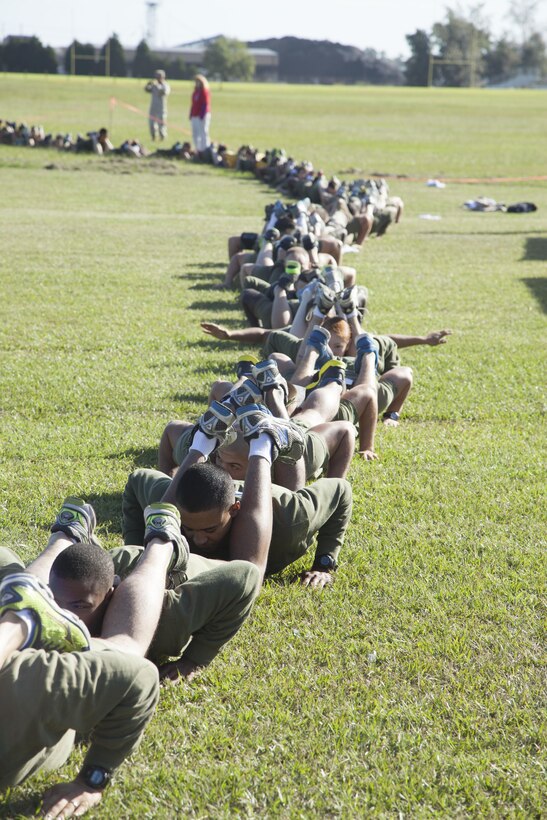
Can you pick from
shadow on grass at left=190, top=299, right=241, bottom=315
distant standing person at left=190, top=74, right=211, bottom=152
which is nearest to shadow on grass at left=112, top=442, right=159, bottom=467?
shadow on grass at left=190, top=299, right=241, bottom=315

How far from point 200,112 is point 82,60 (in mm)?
75218

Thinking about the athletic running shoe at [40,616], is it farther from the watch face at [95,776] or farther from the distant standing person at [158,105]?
the distant standing person at [158,105]

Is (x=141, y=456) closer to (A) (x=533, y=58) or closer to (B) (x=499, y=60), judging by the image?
(B) (x=499, y=60)

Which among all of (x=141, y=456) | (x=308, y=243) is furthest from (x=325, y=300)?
(x=308, y=243)

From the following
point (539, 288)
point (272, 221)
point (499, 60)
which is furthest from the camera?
point (499, 60)

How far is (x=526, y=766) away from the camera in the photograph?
3436 mm

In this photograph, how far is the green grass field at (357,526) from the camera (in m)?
3.38

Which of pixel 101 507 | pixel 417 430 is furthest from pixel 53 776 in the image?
pixel 417 430

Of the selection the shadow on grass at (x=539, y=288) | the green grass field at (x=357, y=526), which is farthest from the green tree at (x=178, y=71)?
the shadow on grass at (x=539, y=288)

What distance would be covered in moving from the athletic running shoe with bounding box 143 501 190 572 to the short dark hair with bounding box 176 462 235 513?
245 mm

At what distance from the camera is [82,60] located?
323 ft

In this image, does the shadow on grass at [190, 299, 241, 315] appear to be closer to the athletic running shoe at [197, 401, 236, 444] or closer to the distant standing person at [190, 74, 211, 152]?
the athletic running shoe at [197, 401, 236, 444]

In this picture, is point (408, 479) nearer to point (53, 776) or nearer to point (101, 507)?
point (101, 507)

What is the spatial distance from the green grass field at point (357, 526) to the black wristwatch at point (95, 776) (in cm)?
7
